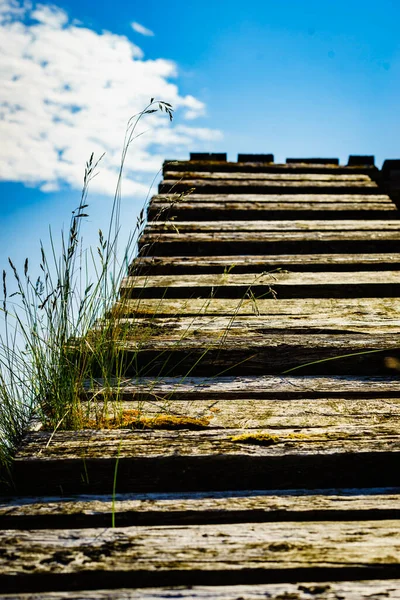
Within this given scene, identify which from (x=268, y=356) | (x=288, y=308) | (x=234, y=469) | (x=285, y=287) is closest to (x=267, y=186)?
(x=285, y=287)

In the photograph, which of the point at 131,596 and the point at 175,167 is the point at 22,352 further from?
the point at 175,167

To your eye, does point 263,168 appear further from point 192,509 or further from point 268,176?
point 192,509

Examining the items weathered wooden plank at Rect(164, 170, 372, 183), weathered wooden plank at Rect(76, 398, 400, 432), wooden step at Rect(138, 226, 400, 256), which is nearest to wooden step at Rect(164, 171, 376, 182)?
weathered wooden plank at Rect(164, 170, 372, 183)

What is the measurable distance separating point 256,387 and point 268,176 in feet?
11.1

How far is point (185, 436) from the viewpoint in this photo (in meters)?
1.33

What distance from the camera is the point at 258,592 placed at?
85 cm

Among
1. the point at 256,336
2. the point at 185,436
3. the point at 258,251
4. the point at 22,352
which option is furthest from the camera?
the point at 258,251

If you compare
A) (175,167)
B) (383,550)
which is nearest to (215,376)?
(383,550)

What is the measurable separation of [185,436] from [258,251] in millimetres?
2118

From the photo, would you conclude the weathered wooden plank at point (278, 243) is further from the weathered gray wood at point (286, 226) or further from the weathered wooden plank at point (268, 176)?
the weathered wooden plank at point (268, 176)

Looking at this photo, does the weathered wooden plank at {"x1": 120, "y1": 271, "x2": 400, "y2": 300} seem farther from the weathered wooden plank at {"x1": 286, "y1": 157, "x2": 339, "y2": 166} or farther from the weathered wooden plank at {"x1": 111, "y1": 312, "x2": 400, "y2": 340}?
the weathered wooden plank at {"x1": 286, "y1": 157, "x2": 339, "y2": 166}

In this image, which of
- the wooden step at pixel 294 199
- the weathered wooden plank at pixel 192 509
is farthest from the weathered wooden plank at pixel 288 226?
the weathered wooden plank at pixel 192 509

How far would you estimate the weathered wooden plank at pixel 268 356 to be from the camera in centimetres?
179

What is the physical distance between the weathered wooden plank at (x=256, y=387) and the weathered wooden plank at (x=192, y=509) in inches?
18.4
